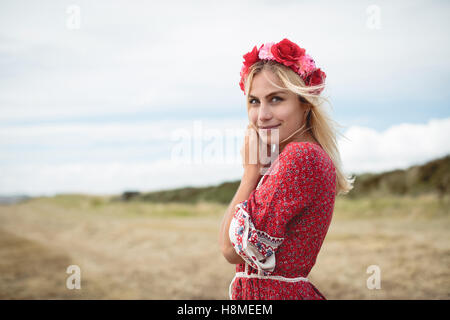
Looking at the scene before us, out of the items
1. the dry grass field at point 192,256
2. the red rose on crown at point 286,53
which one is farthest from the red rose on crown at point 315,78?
the dry grass field at point 192,256

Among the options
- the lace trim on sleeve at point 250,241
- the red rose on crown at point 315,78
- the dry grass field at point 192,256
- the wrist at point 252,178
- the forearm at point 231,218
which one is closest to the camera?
the lace trim on sleeve at point 250,241

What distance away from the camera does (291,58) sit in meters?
2.24

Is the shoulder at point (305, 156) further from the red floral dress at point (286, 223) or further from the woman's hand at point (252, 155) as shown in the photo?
the woman's hand at point (252, 155)

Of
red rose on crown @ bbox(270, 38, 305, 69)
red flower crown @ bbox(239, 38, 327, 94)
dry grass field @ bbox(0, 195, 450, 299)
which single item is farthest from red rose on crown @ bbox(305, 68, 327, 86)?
dry grass field @ bbox(0, 195, 450, 299)

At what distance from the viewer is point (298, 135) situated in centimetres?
228

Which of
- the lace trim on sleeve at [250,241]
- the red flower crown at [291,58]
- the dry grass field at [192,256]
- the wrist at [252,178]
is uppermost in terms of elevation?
the red flower crown at [291,58]

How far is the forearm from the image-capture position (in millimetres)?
2071

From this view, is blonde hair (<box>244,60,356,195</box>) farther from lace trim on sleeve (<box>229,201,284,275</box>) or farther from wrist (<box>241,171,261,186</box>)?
lace trim on sleeve (<box>229,201,284,275</box>)

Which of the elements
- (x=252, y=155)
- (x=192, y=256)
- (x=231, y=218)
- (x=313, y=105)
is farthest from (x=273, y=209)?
(x=192, y=256)

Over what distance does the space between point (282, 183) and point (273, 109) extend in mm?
435

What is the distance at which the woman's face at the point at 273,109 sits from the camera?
7.22ft

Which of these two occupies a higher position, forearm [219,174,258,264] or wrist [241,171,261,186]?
wrist [241,171,261,186]

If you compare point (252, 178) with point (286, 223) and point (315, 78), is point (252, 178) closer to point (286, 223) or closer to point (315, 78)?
point (286, 223)

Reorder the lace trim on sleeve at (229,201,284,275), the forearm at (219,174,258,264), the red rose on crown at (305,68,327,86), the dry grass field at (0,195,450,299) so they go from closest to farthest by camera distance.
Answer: the lace trim on sleeve at (229,201,284,275)
the forearm at (219,174,258,264)
the red rose on crown at (305,68,327,86)
the dry grass field at (0,195,450,299)
